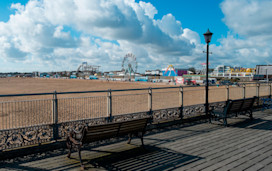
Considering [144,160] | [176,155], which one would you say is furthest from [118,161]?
[176,155]

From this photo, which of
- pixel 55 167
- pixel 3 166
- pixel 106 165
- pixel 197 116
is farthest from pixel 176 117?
pixel 3 166

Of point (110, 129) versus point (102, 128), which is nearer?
point (102, 128)

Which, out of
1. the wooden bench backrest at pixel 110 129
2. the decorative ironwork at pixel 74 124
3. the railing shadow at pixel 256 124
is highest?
the wooden bench backrest at pixel 110 129

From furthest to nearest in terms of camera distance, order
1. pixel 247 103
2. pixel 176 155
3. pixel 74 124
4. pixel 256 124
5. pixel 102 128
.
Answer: pixel 247 103 < pixel 256 124 < pixel 74 124 < pixel 176 155 < pixel 102 128

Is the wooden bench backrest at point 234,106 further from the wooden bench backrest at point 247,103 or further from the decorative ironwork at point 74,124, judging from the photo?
the decorative ironwork at point 74,124

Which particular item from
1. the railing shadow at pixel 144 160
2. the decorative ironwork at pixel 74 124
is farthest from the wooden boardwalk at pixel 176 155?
the decorative ironwork at pixel 74 124

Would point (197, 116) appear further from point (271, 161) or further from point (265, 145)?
point (271, 161)

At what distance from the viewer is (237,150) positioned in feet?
14.8

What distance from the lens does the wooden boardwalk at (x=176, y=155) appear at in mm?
3758

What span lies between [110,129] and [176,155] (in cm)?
155

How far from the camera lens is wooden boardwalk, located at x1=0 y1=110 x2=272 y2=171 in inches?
148

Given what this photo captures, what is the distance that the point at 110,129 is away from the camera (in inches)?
161

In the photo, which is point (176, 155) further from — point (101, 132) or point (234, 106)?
point (234, 106)

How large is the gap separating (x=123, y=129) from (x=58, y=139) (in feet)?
6.09
